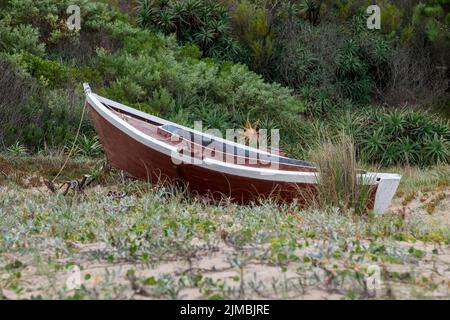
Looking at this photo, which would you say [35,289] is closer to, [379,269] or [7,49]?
[379,269]

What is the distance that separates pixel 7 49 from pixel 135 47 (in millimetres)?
2590

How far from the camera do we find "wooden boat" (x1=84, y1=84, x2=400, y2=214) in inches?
379

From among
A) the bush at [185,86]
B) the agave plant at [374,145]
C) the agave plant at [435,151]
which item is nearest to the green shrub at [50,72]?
the bush at [185,86]

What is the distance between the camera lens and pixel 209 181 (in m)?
10.3

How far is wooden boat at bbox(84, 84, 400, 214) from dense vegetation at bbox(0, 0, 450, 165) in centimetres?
278

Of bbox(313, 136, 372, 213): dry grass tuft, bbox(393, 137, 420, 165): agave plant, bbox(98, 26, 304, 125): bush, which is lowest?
bbox(393, 137, 420, 165): agave plant

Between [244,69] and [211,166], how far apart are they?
8.00 metres

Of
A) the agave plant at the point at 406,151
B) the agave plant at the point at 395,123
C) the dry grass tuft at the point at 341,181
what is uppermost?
the dry grass tuft at the point at 341,181

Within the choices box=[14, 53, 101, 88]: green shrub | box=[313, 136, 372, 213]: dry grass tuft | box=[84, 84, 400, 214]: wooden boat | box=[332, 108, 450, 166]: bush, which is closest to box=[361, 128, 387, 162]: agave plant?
box=[332, 108, 450, 166]: bush

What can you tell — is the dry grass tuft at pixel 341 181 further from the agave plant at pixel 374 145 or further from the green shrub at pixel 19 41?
the green shrub at pixel 19 41

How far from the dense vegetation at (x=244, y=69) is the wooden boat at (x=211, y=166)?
2.78 meters

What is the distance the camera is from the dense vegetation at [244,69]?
1555 centimetres

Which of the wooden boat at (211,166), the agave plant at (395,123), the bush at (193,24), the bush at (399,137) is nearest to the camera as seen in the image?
the wooden boat at (211,166)

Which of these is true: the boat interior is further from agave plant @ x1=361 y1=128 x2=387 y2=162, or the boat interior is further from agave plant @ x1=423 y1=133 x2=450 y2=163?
agave plant @ x1=423 y1=133 x2=450 y2=163
